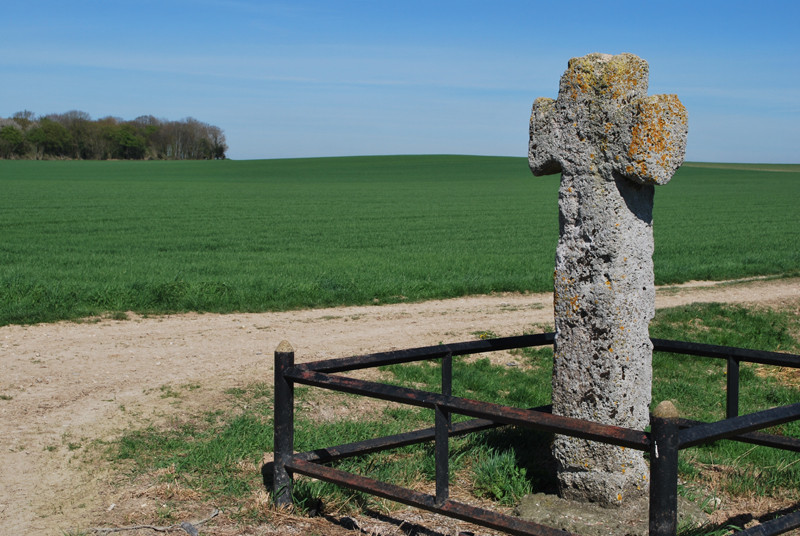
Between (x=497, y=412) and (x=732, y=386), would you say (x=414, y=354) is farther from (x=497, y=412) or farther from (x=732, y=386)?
(x=732, y=386)

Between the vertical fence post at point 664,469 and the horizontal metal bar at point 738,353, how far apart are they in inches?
90.2

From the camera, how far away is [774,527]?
12.2 ft

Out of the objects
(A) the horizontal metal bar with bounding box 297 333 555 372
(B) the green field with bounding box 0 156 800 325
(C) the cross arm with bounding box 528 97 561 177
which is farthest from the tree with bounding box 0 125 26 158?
(C) the cross arm with bounding box 528 97 561 177

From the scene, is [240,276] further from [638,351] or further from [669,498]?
[669,498]

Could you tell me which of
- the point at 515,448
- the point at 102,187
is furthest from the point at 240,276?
the point at 102,187

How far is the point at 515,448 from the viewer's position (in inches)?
239

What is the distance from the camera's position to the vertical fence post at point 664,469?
3.35 m

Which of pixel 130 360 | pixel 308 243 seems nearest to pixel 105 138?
pixel 308 243

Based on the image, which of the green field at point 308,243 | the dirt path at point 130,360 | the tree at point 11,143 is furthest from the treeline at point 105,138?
the dirt path at point 130,360

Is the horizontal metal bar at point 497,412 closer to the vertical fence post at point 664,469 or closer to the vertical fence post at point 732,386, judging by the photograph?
the vertical fence post at point 664,469

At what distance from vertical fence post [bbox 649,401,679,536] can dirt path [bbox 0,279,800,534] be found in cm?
343

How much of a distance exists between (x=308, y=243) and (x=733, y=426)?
20.9m

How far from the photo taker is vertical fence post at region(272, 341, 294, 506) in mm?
4762

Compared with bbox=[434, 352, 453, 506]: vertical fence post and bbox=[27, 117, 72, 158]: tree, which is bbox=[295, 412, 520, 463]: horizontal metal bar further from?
bbox=[27, 117, 72, 158]: tree
